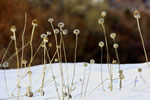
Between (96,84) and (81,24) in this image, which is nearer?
(96,84)

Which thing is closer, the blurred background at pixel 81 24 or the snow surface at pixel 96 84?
the snow surface at pixel 96 84

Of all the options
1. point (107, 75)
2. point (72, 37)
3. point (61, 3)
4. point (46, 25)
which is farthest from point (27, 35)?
point (107, 75)

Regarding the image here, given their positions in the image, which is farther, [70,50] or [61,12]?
[61,12]

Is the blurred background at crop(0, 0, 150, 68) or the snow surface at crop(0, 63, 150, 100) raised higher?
the blurred background at crop(0, 0, 150, 68)

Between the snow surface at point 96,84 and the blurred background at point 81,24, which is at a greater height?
the blurred background at point 81,24

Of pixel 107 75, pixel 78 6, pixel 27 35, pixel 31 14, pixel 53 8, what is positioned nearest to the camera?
pixel 107 75

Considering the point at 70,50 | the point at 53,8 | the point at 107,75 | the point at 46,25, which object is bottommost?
the point at 107,75

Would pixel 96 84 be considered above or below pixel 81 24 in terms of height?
below

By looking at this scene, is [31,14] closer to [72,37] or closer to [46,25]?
[46,25]
